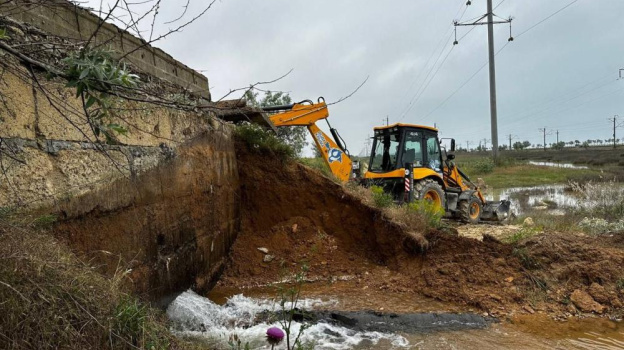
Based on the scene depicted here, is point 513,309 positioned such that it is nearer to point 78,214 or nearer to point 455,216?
point 78,214

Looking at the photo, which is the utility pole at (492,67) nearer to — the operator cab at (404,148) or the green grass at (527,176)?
the green grass at (527,176)

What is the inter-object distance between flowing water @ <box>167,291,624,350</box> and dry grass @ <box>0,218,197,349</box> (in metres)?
2.05

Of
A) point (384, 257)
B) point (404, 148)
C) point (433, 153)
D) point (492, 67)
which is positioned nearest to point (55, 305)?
point (384, 257)

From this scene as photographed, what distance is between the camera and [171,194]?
555cm

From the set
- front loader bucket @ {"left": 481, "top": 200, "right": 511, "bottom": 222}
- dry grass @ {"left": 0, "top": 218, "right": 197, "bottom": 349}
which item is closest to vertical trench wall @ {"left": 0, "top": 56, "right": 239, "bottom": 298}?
dry grass @ {"left": 0, "top": 218, "right": 197, "bottom": 349}

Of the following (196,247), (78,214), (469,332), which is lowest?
(469,332)

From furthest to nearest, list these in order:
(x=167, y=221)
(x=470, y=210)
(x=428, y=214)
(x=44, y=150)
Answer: (x=470, y=210)
(x=428, y=214)
(x=167, y=221)
(x=44, y=150)

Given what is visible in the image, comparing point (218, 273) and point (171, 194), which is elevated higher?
point (171, 194)

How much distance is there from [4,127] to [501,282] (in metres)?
6.42

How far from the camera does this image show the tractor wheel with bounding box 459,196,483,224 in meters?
11.9

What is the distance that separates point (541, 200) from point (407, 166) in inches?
464

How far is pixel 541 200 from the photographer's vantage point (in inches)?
766

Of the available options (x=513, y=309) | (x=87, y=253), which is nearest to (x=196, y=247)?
(x=87, y=253)

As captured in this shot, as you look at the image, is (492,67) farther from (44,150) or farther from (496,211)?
(44,150)
